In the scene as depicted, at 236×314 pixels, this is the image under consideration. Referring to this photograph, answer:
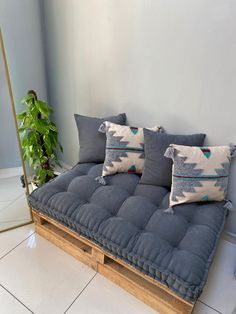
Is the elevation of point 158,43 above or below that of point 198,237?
above

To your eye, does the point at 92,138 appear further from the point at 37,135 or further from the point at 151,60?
the point at 151,60

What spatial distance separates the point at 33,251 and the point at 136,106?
1.29 metres

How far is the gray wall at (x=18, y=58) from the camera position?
1677mm

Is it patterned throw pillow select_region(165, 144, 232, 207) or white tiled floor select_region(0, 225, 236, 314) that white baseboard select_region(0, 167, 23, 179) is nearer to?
white tiled floor select_region(0, 225, 236, 314)

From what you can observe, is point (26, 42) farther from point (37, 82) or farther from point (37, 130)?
point (37, 130)

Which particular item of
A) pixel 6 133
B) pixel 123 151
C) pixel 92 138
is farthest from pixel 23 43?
pixel 123 151

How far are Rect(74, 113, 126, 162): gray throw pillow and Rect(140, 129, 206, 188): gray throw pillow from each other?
362 millimetres

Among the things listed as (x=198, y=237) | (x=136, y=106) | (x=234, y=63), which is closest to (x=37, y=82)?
(x=136, y=106)

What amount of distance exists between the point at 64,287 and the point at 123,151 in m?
0.93

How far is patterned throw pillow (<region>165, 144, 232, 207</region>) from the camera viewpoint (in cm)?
138

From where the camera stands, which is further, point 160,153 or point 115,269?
point 160,153

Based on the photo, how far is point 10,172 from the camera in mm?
1793

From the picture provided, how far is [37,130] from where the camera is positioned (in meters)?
1.70

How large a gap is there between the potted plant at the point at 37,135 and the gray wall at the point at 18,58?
0.09m
